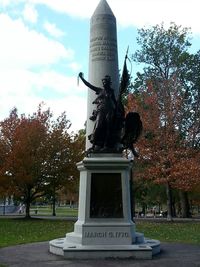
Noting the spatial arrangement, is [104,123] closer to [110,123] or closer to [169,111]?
[110,123]

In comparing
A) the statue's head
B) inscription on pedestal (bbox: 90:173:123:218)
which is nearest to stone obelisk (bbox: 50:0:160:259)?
inscription on pedestal (bbox: 90:173:123:218)

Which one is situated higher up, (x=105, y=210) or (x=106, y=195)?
(x=106, y=195)

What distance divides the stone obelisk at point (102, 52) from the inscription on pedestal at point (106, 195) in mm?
2024

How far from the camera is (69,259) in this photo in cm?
1023

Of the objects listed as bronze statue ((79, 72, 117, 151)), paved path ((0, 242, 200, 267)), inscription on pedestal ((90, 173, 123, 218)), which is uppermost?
bronze statue ((79, 72, 117, 151))

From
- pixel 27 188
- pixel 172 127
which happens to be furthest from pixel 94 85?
pixel 27 188

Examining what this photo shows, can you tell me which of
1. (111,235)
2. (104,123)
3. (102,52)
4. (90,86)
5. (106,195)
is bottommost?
(111,235)

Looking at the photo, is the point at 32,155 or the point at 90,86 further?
the point at 32,155

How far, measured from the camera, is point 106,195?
11461 mm

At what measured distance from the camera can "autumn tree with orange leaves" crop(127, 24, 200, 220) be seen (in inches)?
1190

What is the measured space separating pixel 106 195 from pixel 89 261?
6.35 ft

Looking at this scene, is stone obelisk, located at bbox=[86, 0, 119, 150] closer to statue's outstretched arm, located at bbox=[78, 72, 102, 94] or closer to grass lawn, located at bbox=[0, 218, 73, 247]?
statue's outstretched arm, located at bbox=[78, 72, 102, 94]

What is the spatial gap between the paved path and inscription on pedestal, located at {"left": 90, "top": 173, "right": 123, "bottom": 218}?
1.46 meters

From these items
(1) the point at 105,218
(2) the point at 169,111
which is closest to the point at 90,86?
(1) the point at 105,218
